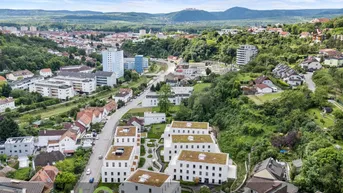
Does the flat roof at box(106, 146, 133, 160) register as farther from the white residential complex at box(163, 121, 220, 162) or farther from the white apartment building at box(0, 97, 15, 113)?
the white apartment building at box(0, 97, 15, 113)

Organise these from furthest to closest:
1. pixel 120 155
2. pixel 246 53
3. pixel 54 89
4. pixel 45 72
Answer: pixel 45 72 → pixel 246 53 → pixel 54 89 → pixel 120 155

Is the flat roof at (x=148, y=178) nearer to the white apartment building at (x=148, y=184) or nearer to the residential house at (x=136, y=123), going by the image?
the white apartment building at (x=148, y=184)

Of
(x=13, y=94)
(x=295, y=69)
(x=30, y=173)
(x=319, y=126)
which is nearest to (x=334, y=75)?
(x=295, y=69)

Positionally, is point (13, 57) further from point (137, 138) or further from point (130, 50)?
point (137, 138)

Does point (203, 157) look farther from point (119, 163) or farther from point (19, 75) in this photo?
point (19, 75)

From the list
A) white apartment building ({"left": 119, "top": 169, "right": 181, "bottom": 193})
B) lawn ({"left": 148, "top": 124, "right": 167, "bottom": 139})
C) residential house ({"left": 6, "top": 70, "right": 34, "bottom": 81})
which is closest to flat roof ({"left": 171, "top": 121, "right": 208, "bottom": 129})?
lawn ({"left": 148, "top": 124, "right": 167, "bottom": 139})

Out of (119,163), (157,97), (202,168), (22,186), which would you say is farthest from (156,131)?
(22,186)
